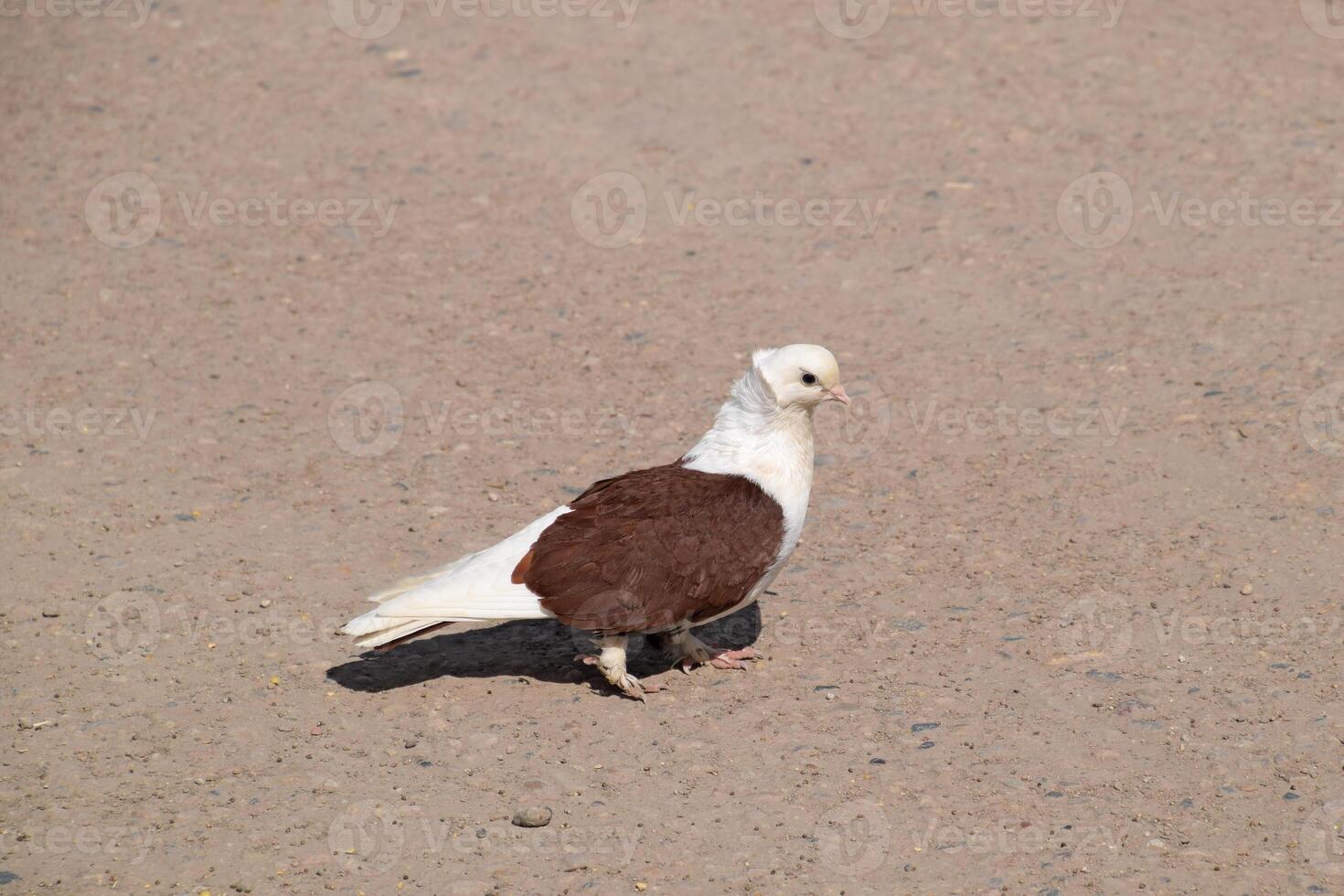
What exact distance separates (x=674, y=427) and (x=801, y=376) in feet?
7.94

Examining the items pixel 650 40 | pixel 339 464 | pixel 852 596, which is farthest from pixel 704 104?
pixel 852 596

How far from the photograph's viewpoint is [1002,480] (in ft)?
26.3

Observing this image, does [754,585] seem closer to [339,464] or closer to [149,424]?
[339,464]

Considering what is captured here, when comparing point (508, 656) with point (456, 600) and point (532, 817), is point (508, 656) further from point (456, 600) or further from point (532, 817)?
point (532, 817)

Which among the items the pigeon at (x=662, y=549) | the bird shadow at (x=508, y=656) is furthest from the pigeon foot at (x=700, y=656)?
the bird shadow at (x=508, y=656)

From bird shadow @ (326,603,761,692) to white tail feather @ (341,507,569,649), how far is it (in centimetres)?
47

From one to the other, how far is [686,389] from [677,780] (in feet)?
12.0

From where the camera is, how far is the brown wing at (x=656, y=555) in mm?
6156

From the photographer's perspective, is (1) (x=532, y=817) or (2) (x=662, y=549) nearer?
(1) (x=532, y=817)

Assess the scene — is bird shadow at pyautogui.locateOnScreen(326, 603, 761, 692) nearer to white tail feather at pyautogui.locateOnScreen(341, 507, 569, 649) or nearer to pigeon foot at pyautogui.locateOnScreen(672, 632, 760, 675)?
pigeon foot at pyautogui.locateOnScreen(672, 632, 760, 675)

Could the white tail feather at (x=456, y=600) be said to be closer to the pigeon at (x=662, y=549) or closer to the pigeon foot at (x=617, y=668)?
the pigeon at (x=662, y=549)

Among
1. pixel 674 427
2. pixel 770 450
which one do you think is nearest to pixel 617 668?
pixel 770 450

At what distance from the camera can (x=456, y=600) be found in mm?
6109

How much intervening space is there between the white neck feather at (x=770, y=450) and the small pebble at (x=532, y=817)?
5.21 ft
